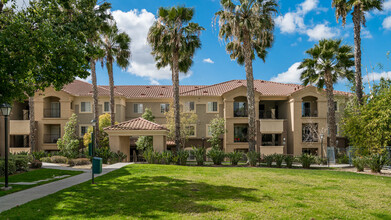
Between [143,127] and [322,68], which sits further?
[322,68]

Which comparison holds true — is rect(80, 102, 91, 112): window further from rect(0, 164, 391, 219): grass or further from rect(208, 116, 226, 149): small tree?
rect(0, 164, 391, 219): grass

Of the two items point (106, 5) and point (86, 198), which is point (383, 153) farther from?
point (106, 5)

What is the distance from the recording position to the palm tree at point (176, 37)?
2659cm

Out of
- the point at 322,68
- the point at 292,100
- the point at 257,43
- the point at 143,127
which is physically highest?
the point at 257,43

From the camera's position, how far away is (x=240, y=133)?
121 feet

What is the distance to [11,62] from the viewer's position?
39.7 ft

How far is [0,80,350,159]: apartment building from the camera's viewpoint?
35.8m

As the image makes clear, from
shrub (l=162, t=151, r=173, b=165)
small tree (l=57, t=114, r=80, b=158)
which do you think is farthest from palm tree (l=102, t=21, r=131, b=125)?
shrub (l=162, t=151, r=173, b=165)

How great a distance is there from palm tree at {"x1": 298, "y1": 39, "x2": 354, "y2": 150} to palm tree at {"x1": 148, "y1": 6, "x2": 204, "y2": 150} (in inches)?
513

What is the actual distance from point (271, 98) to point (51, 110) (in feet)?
92.9

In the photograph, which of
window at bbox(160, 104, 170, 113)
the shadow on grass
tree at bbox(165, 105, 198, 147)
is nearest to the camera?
the shadow on grass

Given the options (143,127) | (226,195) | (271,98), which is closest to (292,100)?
(271,98)

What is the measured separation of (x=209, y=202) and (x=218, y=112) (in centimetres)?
2960

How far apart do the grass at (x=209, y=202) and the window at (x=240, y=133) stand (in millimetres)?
23954
